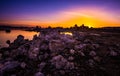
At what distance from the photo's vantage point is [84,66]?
791 centimetres

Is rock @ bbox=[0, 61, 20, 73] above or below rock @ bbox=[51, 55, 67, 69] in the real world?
below

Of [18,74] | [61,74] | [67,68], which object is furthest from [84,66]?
[18,74]

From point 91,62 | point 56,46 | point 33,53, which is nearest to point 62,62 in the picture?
point 91,62

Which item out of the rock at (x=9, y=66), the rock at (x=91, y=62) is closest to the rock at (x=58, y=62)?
the rock at (x=91, y=62)

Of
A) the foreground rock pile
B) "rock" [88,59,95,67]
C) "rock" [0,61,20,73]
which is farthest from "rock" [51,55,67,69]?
"rock" [0,61,20,73]

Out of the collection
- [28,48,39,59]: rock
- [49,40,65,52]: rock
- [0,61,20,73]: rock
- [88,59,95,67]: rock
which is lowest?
[0,61,20,73]: rock

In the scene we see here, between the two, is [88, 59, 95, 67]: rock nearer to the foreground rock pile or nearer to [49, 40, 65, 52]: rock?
the foreground rock pile

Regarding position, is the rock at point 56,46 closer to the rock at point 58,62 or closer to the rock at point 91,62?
the rock at point 58,62

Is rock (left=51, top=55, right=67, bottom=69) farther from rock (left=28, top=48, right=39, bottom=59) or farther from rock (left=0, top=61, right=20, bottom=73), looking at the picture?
rock (left=0, top=61, right=20, bottom=73)

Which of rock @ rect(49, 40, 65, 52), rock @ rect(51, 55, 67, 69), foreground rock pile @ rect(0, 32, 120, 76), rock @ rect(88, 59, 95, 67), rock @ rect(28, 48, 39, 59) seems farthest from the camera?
rock @ rect(49, 40, 65, 52)

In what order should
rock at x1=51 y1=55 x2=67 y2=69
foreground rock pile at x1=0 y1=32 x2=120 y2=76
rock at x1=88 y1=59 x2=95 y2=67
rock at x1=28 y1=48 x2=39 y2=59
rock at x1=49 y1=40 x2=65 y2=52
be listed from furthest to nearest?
1. rock at x1=49 y1=40 x2=65 y2=52
2. rock at x1=28 y1=48 x2=39 y2=59
3. rock at x1=88 y1=59 x2=95 y2=67
4. rock at x1=51 y1=55 x2=67 y2=69
5. foreground rock pile at x1=0 y1=32 x2=120 y2=76

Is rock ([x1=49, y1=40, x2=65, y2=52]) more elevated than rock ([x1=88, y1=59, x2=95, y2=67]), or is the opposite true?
rock ([x1=49, y1=40, x2=65, y2=52])

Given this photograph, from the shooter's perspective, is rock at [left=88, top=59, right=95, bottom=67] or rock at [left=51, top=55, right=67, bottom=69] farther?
rock at [left=88, top=59, right=95, bottom=67]

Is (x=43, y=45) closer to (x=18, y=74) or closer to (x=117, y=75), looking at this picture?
(x=18, y=74)
